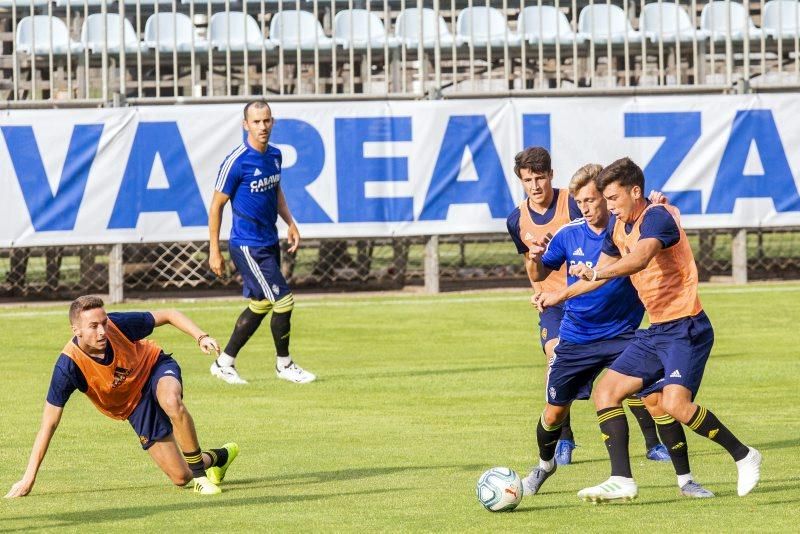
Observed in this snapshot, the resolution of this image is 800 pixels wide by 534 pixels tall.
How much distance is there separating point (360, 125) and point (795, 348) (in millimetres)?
6854

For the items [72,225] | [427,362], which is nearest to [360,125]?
[72,225]

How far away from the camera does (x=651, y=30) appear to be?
70.5ft

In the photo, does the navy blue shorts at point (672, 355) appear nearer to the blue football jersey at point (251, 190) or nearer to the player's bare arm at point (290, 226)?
the player's bare arm at point (290, 226)

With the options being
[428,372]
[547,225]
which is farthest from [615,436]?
[428,372]

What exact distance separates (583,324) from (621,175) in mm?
1122

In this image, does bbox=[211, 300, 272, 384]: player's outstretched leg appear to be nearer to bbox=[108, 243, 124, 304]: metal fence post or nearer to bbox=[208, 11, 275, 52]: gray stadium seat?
bbox=[108, 243, 124, 304]: metal fence post

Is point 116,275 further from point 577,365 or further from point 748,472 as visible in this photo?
point 748,472

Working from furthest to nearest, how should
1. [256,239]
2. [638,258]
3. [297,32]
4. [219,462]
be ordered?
[297,32], [256,239], [219,462], [638,258]

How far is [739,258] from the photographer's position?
66.8 feet

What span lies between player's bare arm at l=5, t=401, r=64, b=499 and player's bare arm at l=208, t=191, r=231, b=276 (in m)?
4.86

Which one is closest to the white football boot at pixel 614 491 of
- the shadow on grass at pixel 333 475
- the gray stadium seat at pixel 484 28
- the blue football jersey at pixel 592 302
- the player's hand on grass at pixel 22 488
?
the blue football jersey at pixel 592 302

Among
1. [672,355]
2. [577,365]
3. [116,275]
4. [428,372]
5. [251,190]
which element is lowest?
[428,372]

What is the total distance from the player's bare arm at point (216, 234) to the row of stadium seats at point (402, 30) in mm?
7465

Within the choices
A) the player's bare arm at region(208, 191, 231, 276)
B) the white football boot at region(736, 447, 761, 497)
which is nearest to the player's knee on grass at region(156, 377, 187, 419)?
the white football boot at region(736, 447, 761, 497)
